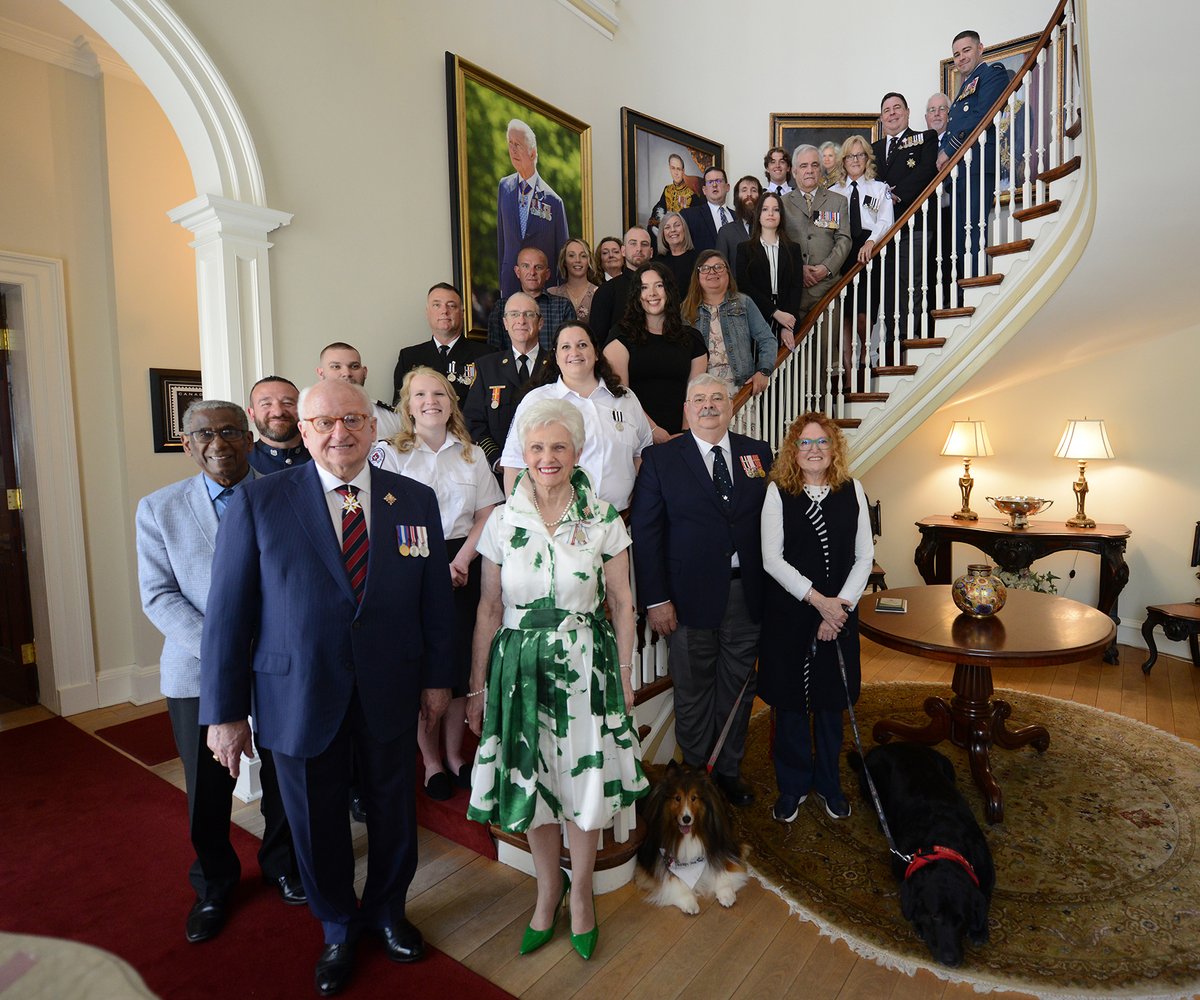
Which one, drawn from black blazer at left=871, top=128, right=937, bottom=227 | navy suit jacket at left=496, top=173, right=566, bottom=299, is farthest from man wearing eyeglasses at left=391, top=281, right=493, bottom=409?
black blazer at left=871, top=128, right=937, bottom=227

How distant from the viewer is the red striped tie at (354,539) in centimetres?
192

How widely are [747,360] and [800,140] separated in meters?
4.41

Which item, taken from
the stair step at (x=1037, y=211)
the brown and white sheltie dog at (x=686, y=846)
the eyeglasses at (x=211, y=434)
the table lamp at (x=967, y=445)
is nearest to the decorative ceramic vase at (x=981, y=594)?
the brown and white sheltie dog at (x=686, y=846)

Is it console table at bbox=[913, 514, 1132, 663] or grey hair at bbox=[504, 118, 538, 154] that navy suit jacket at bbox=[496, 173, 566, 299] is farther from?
console table at bbox=[913, 514, 1132, 663]

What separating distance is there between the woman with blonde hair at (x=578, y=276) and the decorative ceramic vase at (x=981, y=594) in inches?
97.5

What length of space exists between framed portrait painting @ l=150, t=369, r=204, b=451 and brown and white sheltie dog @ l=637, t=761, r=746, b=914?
3805 mm

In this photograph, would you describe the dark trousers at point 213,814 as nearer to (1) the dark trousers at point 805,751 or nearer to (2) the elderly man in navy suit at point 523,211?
(1) the dark trousers at point 805,751

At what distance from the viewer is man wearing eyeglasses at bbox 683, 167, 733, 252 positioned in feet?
18.8

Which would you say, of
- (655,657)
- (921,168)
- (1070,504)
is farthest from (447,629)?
(1070,504)

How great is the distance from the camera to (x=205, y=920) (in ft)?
7.66

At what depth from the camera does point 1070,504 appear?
5938 mm

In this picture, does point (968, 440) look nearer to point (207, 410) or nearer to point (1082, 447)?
point (1082, 447)

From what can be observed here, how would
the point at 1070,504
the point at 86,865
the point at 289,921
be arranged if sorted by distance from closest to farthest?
the point at 289,921 → the point at 86,865 → the point at 1070,504

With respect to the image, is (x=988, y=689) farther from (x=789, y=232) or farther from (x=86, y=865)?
(x=86, y=865)
